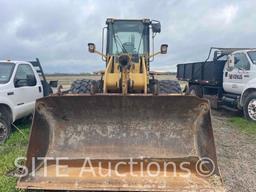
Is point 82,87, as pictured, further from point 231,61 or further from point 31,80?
point 231,61

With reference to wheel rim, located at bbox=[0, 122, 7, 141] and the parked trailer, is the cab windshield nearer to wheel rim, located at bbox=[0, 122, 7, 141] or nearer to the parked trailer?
wheel rim, located at bbox=[0, 122, 7, 141]

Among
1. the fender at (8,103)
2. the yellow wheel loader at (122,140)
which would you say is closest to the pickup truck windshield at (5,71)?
the fender at (8,103)

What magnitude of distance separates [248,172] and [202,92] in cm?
1020

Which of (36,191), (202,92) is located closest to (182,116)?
(36,191)

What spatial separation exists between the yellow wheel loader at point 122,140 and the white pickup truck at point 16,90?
2780mm

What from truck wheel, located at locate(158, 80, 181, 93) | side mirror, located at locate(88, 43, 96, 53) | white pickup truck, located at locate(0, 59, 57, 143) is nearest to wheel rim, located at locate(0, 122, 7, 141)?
white pickup truck, located at locate(0, 59, 57, 143)

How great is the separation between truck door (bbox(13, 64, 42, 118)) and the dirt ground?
4624mm

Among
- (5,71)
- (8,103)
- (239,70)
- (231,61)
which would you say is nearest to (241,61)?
(239,70)

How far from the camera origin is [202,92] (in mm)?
15492

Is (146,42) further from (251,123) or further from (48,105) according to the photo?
(251,123)

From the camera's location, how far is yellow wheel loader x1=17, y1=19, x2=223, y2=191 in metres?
4.35

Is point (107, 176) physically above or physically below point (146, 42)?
below

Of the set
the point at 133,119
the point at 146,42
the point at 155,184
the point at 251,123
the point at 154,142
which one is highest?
the point at 146,42
